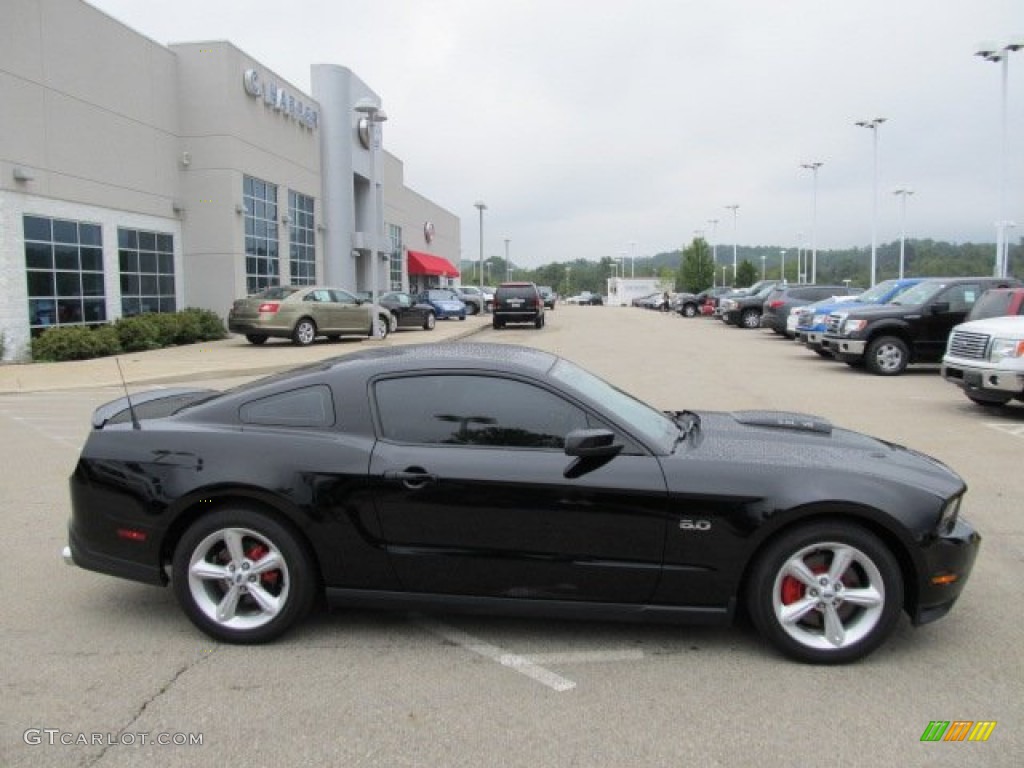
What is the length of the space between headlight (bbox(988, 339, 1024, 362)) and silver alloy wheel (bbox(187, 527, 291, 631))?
9498 millimetres

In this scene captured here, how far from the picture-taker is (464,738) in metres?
3.17

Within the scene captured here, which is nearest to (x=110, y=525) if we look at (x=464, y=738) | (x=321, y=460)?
(x=321, y=460)

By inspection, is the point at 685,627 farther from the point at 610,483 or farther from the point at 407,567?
the point at 407,567

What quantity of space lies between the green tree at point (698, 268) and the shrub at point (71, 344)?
6619cm

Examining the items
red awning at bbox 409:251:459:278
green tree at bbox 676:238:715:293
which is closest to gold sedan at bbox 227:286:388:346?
red awning at bbox 409:251:459:278

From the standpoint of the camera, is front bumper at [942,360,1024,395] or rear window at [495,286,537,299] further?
rear window at [495,286,537,299]

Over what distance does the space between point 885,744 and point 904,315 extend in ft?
45.4

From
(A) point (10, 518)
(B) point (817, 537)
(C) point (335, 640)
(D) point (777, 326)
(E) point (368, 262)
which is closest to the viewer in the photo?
(B) point (817, 537)

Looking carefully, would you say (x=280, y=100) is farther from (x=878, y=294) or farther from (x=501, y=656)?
(x=501, y=656)

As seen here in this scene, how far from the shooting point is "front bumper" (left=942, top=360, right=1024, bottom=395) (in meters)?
10.0

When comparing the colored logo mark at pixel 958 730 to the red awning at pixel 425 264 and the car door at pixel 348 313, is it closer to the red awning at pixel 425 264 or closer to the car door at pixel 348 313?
the car door at pixel 348 313

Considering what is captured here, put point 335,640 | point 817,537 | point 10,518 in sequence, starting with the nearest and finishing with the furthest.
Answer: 1. point 817,537
2. point 335,640
3. point 10,518

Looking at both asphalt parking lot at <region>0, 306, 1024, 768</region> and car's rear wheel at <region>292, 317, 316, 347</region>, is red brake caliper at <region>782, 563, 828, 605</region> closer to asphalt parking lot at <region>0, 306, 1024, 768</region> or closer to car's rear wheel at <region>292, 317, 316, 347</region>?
asphalt parking lot at <region>0, 306, 1024, 768</region>

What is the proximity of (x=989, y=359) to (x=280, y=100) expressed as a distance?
2641cm
